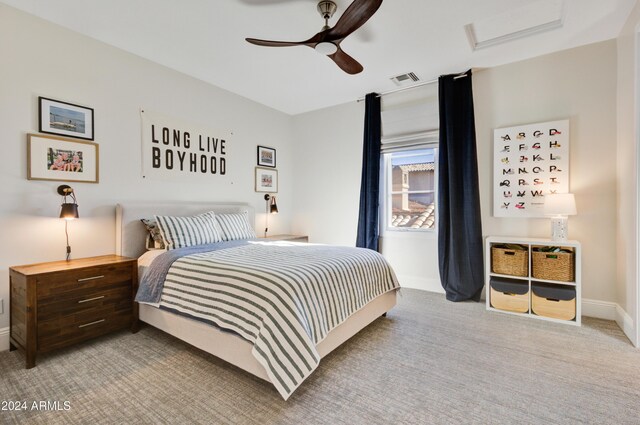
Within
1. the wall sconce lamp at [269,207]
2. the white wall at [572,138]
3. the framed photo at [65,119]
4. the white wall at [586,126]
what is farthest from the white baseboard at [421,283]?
the framed photo at [65,119]

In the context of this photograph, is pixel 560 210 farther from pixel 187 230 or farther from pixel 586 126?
pixel 187 230

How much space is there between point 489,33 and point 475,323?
2.71 meters

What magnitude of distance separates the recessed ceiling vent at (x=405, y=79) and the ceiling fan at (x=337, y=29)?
3.92 ft

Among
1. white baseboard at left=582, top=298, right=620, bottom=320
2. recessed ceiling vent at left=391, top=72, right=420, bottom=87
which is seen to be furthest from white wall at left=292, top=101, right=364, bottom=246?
white baseboard at left=582, top=298, right=620, bottom=320

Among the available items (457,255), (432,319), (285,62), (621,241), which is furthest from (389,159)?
(621,241)

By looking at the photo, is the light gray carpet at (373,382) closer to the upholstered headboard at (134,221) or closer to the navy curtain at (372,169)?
the upholstered headboard at (134,221)

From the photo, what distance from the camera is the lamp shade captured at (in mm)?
2414

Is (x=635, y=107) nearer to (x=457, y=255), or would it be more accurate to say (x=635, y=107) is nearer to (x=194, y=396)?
(x=457, y=255)

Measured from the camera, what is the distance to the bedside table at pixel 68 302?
2.07 m

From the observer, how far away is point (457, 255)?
3.53 meters

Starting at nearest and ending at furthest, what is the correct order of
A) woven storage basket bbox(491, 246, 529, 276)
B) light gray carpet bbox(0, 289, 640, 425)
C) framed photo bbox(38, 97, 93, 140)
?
1. light gray carpet bbox(0, 289, 640, 425)
2. framed photo bbox(38, 97, 93, 140)
3. woven storage basket bbox(491, 246, 529, 276)

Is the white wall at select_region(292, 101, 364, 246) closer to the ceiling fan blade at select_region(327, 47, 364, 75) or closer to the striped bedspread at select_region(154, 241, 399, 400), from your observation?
the ceiling fan blade at select_region(327, 47, 364, 75)

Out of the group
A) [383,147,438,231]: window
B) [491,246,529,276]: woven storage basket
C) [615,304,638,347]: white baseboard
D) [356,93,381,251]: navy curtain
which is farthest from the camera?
[356,93,381,251]: navy curtain

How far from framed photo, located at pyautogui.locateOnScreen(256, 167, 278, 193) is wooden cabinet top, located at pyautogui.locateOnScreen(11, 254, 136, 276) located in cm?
215
